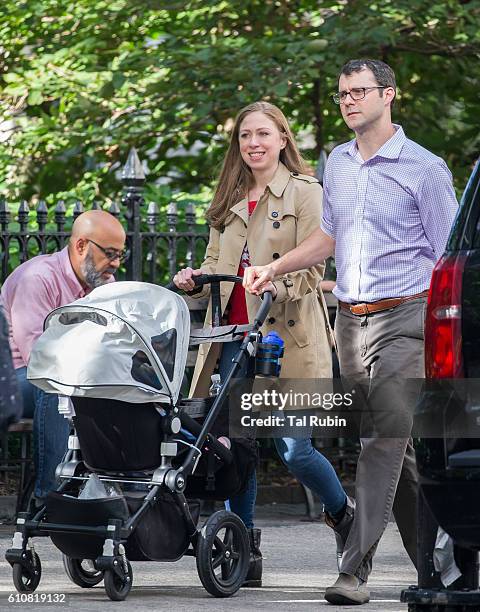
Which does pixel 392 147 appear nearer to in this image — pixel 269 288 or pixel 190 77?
pixel 269 288

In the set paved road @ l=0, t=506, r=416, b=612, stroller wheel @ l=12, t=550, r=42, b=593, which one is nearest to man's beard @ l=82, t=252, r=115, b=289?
paved road @ l=0, t=506, r=416, b=612

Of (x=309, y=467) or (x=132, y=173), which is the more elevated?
(x=132, y=173)

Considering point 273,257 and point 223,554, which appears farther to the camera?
point 273,257

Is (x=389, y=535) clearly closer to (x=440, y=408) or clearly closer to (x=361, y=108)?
(x=361, y=108)

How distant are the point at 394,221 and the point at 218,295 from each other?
1007 millimetres

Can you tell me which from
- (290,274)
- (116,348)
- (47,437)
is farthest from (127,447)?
(47,437)

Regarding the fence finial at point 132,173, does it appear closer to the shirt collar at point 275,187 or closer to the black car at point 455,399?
the shirt collar at point 275,187

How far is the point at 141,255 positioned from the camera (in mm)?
9336

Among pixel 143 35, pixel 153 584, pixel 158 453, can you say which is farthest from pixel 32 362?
pixel 143 35

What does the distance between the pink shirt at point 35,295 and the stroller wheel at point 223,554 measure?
1401mm

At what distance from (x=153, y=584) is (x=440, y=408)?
7.44ft

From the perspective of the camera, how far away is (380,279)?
614 cm

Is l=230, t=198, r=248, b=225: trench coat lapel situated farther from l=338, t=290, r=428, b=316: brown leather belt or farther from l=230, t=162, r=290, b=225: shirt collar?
l=338, t=290, r=428, b=316: brown leather belt

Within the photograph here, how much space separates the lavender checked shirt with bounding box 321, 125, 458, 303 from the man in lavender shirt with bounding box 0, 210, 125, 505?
147cm
